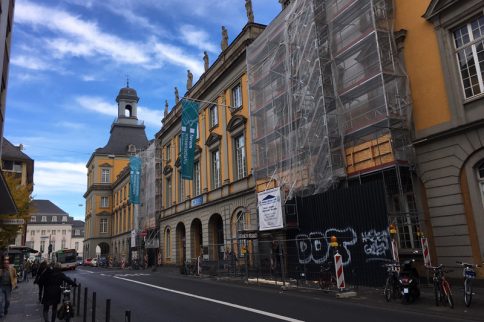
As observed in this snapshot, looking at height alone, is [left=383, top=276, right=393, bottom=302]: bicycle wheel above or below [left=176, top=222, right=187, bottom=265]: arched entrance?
below

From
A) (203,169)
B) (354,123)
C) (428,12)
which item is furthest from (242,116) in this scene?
(428,12)

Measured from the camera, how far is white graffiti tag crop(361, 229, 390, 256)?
15.1 meters

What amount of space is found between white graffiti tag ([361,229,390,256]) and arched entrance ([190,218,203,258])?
68.4 ft

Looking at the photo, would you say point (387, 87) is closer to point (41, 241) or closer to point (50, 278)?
point (50, 278)

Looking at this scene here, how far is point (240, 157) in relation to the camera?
29000 millimetres

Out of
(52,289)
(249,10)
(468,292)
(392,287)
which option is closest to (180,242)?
(249,10)

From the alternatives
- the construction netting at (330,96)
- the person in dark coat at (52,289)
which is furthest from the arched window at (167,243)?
the person in dark coat at (52,289)

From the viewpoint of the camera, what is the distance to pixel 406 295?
11672 millimetres

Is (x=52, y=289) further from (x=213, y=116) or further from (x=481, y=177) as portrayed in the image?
(x=213, y=116)

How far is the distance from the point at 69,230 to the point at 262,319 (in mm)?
130491

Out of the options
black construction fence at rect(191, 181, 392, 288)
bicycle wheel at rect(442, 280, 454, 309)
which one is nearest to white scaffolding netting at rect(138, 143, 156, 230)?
black construction fence at rect(191, 181, 392, 288)

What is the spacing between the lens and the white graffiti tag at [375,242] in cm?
1512

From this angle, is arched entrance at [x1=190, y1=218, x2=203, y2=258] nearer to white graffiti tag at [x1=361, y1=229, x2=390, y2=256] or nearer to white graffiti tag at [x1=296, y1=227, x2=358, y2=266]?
white graffiti tag at [x1=296, y1=227, x2=358, y2=266]

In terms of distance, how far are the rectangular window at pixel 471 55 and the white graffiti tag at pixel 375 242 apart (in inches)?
214
